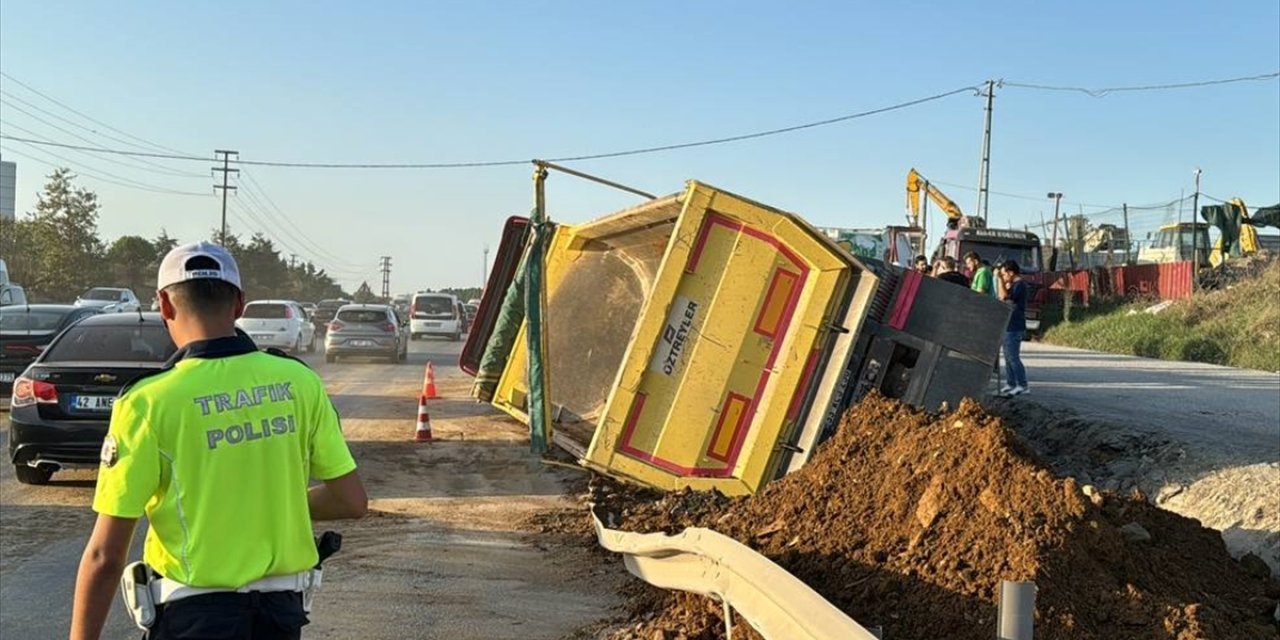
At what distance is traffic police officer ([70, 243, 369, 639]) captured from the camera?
226 centimetres

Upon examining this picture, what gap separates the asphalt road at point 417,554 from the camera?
5062 millimetres

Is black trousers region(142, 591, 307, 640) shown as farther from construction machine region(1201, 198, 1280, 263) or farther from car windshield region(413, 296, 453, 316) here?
car windshield region(413, 296, 453, 316)

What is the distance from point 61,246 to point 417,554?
52588mm

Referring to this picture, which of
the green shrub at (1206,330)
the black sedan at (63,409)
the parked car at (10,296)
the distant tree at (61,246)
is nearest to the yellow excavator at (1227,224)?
the green shrub at (1206,330)

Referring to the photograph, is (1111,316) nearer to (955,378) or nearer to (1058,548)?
(955,378)

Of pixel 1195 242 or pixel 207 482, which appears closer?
pixel 207 482

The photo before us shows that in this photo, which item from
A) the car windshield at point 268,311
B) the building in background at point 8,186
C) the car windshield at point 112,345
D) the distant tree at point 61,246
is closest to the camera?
the car windshield at point 112,345

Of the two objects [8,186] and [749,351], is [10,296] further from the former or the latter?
[8,186]

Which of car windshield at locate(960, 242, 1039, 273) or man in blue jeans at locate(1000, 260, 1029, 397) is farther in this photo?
car windshield at locate(960, 242, 1039, 273)

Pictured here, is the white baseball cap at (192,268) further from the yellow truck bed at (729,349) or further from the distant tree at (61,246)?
the distant tree at (61,246)

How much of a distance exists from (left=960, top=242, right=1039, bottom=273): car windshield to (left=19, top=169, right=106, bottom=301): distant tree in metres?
43.4

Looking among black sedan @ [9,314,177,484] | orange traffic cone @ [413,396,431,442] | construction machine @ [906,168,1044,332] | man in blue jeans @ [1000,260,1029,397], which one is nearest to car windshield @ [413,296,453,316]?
construction machine @ [906,168,1044,332]

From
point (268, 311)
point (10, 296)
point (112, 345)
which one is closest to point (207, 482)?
point (112, 345)

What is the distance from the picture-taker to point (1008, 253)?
81.8 feet
